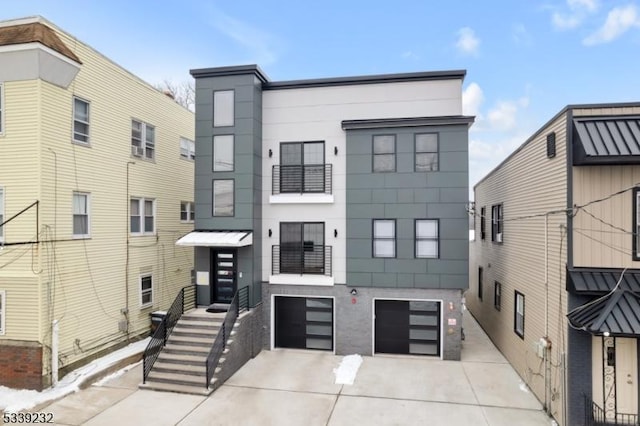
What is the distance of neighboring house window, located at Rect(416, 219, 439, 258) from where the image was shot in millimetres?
11836

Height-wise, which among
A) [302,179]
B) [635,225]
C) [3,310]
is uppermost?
[302,179]

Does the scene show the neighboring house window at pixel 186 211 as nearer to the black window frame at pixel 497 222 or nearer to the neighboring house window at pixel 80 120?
the neighboring house window at pixel 80 120

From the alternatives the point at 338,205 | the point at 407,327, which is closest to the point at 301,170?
the point at 338,205

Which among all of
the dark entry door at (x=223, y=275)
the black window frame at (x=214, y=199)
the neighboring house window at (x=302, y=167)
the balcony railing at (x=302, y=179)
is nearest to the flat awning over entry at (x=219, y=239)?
the black window frame at (x=214, y=199)

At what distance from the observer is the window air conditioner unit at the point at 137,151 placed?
43.5ft

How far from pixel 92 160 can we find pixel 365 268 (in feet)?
30.3

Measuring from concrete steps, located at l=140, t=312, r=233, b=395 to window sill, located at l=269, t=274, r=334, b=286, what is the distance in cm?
210

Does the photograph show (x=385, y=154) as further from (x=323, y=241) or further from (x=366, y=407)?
(x=366, y=407)

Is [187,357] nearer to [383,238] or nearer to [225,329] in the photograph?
[225,329]

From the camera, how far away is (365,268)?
480 inches

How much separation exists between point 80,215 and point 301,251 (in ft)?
22.5

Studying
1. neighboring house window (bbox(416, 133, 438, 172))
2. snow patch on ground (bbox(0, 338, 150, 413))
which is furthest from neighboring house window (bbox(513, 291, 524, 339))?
snow patch on ground (bbox(0, 338, 150, 413))

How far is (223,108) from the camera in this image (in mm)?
12508

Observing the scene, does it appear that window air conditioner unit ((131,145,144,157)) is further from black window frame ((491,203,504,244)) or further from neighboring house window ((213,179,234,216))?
black window frame ((491,203,504,244))
